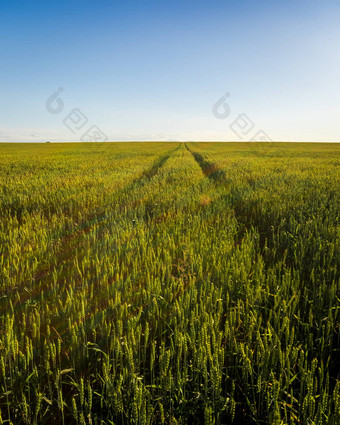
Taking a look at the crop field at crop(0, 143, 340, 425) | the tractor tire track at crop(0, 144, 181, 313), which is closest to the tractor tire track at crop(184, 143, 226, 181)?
the crop field at crop(0, 143, 340, 425)

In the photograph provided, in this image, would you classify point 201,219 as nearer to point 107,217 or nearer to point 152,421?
point 107,217

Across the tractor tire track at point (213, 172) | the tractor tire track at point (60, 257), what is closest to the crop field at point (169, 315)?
the tractor tire track at point (60, 257)

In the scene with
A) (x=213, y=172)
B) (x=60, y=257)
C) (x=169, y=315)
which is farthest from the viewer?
(x=213, y=172)

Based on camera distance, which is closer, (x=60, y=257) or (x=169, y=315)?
(x=169, y=315)

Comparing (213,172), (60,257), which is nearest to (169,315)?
(60,257)

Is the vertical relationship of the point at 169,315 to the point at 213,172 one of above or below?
below

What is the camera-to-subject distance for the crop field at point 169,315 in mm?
1595

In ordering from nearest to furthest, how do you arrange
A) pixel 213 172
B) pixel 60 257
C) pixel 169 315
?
pixel 169 315 < pixel 60 257 < pixel 213 172

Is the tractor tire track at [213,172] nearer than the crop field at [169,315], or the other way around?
the crop field at [169,315]

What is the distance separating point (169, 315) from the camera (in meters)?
2.35

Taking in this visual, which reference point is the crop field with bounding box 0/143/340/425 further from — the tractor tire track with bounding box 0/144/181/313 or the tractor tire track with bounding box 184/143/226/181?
the tractor tire track with bounding box 184/143/226/181

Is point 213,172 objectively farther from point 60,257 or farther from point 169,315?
point 169,315

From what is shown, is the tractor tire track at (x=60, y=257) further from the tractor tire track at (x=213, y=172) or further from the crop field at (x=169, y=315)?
the tractor tire track at (x=213, y=172)

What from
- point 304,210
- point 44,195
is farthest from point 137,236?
point 44,195
